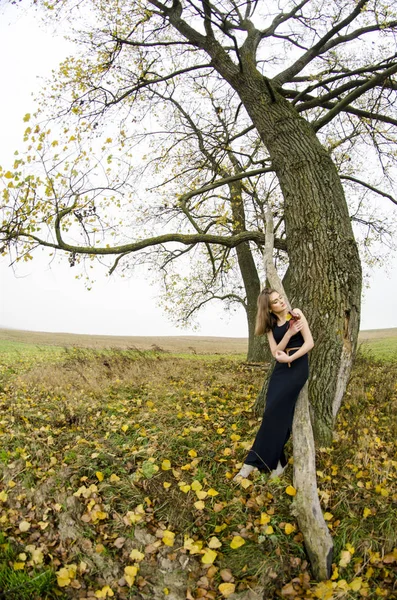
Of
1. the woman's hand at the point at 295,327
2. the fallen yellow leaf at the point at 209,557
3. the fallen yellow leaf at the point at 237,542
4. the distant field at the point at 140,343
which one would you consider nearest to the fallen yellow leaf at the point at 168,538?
the fallen yellow leaf at the point at 209,557

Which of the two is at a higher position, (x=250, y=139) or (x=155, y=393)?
(x=250, y=139)

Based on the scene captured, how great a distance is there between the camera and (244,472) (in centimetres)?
524

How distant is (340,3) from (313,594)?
1111 cm

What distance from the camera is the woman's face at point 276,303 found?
5645 mm

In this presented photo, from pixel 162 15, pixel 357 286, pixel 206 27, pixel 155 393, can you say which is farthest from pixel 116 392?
pixel 162 15

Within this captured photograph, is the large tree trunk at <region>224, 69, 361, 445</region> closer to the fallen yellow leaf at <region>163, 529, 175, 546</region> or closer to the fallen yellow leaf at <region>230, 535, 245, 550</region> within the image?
the fallen yellow leaf at <region>230, 535, 245, 550</region>

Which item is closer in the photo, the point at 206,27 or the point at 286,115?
the point at 286,115

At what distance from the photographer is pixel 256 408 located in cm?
691

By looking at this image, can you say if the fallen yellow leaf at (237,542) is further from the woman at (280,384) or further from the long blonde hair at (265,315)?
the long blonde hair at (265,315)

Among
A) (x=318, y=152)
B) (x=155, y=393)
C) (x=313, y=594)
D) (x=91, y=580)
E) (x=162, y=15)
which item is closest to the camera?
(x=313, y=594)

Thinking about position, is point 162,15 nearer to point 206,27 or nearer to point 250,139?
point 206,27

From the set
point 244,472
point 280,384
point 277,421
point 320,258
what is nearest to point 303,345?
point 280,384

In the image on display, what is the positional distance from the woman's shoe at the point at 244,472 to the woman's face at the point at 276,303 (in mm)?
2019

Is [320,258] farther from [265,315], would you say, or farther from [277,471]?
[277,471]
